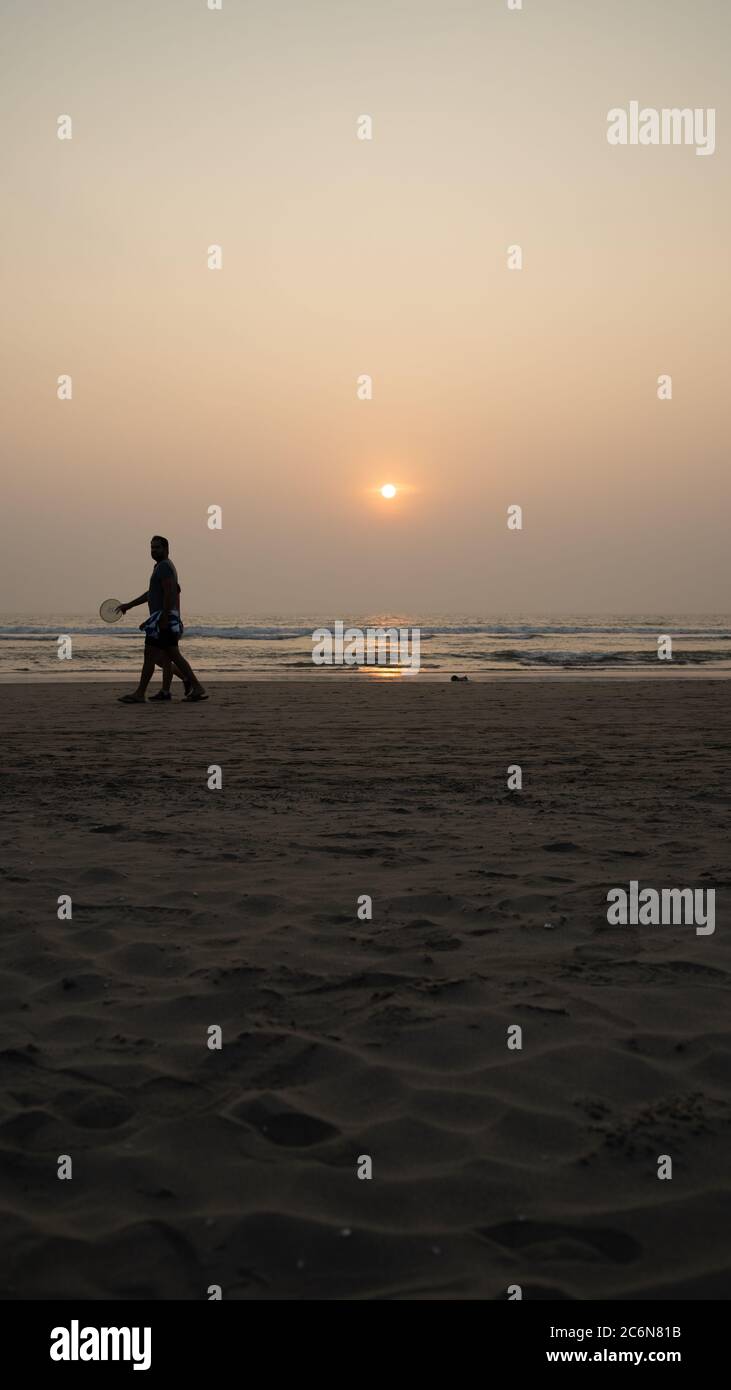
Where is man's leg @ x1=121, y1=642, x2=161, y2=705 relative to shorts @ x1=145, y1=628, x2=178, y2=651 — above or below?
below

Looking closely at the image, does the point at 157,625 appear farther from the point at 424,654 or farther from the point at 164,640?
the point at 424,654

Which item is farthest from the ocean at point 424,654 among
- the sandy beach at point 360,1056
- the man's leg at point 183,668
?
the sandy beach at point 360,1056

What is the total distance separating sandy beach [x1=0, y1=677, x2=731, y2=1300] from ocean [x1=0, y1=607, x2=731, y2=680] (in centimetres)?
1581

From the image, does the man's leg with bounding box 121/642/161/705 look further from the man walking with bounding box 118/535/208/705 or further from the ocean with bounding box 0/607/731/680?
the ocean with bounding box 0/607/731/680

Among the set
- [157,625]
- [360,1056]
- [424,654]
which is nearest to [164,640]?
[157,625]

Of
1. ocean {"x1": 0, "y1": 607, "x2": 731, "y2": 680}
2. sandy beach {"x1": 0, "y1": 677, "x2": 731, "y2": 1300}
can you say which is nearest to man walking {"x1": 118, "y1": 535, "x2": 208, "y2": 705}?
sandy beach {"x1": 0, "y1": 677, "x2": 731, "y2": 1300}

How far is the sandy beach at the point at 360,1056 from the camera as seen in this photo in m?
2.06

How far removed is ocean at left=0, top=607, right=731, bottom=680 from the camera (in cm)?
2364

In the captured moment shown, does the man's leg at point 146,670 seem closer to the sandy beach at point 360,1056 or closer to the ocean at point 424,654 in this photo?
the sandy beach at point 360,1056

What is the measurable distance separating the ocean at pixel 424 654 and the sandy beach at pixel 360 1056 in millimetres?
15805

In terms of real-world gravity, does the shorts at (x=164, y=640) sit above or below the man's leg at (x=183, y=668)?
above
